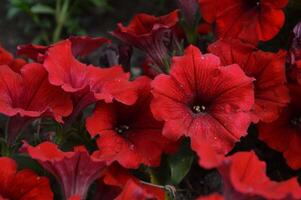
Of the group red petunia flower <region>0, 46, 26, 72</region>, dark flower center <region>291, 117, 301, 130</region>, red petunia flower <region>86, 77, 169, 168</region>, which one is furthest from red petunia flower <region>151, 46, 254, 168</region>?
red petunia flower <region>0, 46, 26, 72</region>

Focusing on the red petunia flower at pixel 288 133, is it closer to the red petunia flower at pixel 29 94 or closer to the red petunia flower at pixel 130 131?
the red petunia flower at pixel 130 131

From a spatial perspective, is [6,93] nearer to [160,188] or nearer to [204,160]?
[160,188]

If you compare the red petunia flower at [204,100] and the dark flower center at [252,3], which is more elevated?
the dark flower center at [252,3]

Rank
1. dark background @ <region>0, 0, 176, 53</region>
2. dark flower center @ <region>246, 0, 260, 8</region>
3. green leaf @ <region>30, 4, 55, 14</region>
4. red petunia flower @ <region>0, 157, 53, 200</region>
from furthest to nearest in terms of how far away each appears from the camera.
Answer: dark background @ <region>0, 0, 176, 53</region>
green leaf @ <region>30, 4, 55, 14</region>
dark flower center @ <region>246, 0, 260, 8</region>
red petunia flower @ <region>0, 157, 53, 200</region>

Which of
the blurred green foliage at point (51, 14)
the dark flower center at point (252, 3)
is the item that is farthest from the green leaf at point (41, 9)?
the dark flower center at point (252, 3)

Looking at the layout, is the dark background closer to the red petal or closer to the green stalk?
the green stalk
